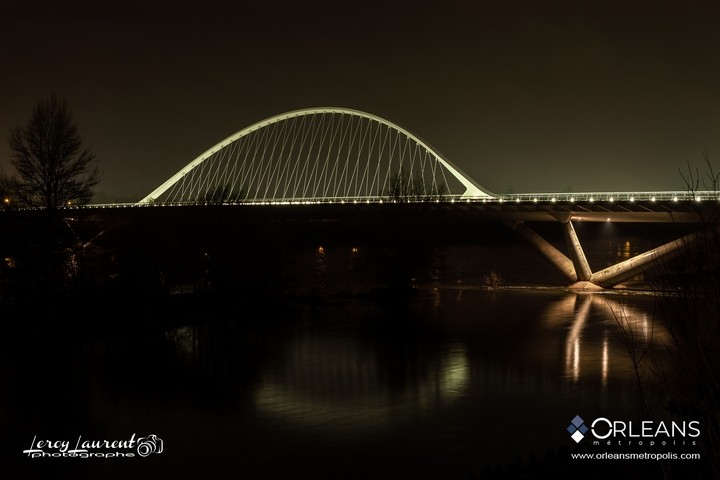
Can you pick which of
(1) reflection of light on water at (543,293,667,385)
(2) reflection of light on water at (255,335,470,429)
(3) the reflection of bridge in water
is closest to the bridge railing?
(1) reflection of light on water at (543,293,667,385)

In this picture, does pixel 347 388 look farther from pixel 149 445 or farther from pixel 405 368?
pixel 149 445

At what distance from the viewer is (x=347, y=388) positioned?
1891 cm

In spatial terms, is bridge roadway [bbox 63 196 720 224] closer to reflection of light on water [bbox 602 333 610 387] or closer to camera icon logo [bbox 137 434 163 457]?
reflection of light on water [bbox 602 333 610 387]

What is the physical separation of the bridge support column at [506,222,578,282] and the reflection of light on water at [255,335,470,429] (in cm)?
2535

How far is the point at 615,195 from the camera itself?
1811 inches

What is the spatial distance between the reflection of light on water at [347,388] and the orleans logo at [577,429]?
3.08 meters

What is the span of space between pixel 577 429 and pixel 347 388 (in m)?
6.07

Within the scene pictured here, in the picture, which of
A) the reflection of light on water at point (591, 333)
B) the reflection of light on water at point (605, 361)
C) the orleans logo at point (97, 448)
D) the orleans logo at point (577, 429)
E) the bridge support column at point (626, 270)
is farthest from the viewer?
the bridge support column at point (626, 270)

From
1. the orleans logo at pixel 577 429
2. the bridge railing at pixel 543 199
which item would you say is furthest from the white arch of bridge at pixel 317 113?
the orleans logo at pixel 577 429

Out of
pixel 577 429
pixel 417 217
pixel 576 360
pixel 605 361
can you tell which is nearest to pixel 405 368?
pixel 576 360

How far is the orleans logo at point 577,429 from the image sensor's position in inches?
561

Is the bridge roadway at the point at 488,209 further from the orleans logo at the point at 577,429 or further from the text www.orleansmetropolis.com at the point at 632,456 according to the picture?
the text www.orleansmetropolis.com at the point at 632,456

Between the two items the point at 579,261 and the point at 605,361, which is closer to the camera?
the point at 605,361

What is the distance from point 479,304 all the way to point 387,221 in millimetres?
8771
